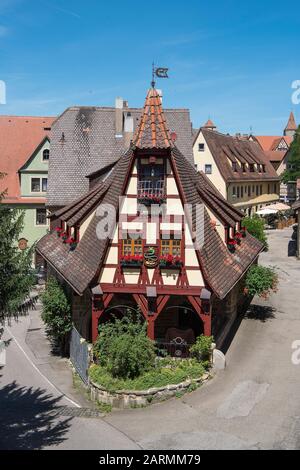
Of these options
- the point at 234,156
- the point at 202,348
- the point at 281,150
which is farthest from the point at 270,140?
the point at 202,348

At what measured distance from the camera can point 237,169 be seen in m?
58.5

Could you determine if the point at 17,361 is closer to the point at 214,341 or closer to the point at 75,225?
the point at 75,225

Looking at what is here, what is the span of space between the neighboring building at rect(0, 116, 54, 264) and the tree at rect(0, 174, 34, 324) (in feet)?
79.0

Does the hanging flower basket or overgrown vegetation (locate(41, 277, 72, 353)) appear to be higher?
the hanging flower basket

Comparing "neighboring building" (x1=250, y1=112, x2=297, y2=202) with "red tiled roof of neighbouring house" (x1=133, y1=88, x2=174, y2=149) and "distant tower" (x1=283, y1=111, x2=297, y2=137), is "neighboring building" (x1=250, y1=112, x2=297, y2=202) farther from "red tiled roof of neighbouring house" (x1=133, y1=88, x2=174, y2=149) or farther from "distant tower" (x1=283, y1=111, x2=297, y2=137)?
"red tiled roof of neighbouring house" (x1=133, y1=88, x2=174, y2=149)

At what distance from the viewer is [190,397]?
17625 millimetres

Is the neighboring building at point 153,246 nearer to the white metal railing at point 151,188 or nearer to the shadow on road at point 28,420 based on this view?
the white metal railing at point 151,188

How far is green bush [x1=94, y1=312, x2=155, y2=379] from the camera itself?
58.3ft

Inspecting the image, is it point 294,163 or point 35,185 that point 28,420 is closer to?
point 35,185

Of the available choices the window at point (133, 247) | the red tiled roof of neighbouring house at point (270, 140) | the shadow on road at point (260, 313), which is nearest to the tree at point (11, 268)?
the window at point (133, 247)

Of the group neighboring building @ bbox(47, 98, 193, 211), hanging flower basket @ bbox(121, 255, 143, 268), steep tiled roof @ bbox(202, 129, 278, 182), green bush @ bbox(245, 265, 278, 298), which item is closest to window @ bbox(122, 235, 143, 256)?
hanging flower basket @ bbox(121, 255, 143, 268)

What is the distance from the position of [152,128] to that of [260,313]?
1105cm

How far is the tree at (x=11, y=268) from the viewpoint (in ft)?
49.6

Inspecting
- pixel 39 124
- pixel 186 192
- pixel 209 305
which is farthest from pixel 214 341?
pixel 39 124
